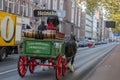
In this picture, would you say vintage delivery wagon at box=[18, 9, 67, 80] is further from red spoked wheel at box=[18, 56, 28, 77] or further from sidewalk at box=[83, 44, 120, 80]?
sidewalk at box=[83, 44, 120, 80]

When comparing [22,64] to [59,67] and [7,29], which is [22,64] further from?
[7,29]

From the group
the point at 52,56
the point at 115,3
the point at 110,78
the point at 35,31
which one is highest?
the point at 115,3

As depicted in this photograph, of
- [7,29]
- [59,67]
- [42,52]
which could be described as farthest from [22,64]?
[7,29]

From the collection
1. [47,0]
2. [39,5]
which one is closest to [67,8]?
A: [47,0]

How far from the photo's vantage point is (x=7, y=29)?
25.6m

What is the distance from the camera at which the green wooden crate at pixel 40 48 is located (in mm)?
15211

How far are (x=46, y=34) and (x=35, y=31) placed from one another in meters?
0.49

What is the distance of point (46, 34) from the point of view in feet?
50.3

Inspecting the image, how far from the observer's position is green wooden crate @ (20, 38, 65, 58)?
15211mm

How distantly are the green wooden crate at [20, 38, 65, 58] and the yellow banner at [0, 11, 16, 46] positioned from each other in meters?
9.61

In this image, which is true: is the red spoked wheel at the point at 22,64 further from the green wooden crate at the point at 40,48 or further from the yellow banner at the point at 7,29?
the yellow banner at the point at 7,29

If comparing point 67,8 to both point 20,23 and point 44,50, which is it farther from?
point 44,50

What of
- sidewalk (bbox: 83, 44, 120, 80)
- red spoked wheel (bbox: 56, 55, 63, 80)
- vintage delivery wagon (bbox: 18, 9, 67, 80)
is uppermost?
vintage delivery wagon (bbox: 18, 9, 67, 80)

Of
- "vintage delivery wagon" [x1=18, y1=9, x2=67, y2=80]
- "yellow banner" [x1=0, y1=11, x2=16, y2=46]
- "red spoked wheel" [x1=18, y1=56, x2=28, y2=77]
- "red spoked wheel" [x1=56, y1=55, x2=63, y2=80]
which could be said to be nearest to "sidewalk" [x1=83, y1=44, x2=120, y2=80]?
"red spoked wheel" [x1=56, y1=55, x2=63, y2=80]
